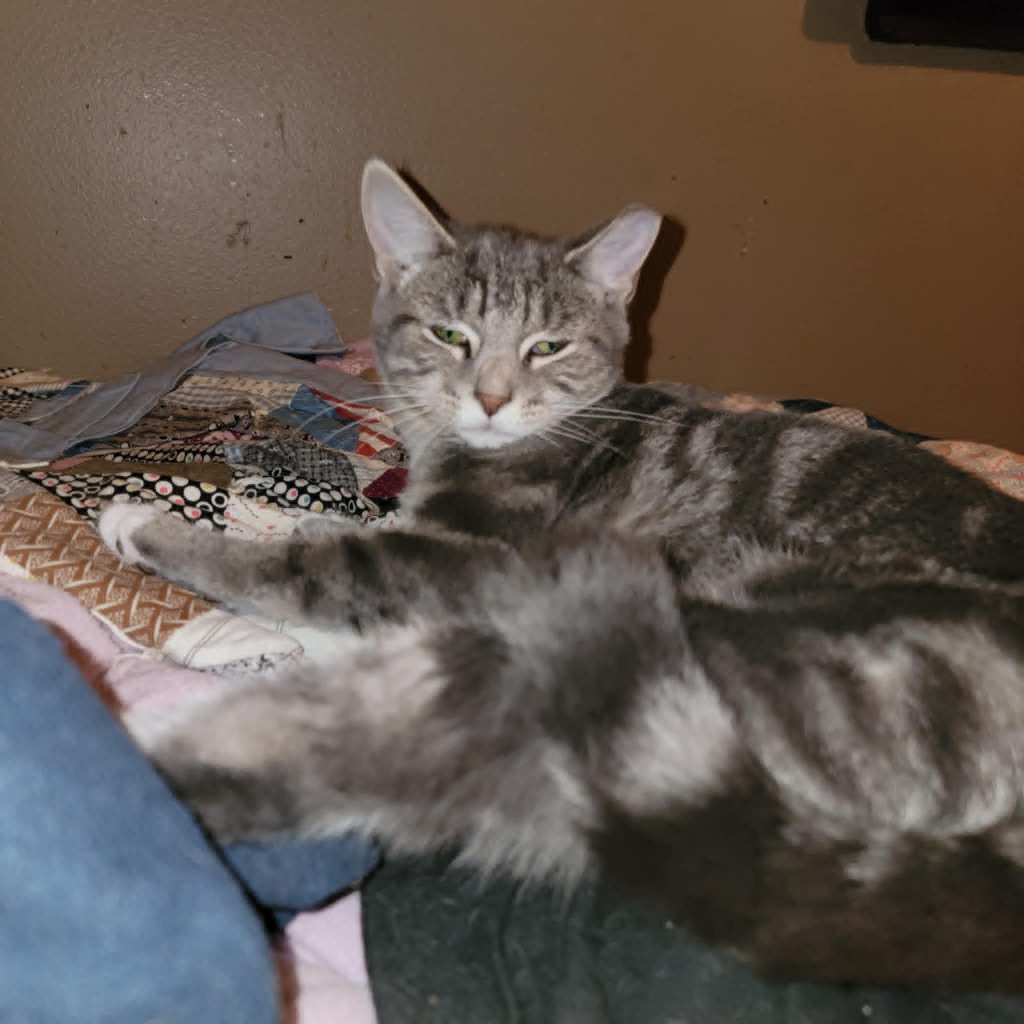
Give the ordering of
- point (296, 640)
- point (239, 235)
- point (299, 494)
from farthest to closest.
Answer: point (239, 235)
point (299, 494)
point (296, 640)

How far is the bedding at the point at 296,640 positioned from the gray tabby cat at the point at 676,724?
0.06m

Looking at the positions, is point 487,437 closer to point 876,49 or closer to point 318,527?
point 318,527

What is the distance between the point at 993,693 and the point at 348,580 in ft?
2.96

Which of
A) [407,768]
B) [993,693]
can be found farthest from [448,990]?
[993,693]

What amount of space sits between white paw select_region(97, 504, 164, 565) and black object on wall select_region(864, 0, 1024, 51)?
126 inches

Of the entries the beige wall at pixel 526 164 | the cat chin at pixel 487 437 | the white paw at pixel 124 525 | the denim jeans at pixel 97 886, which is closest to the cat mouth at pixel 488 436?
the cat chin at pixel 487 437

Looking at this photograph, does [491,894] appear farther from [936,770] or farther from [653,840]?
[936,770]

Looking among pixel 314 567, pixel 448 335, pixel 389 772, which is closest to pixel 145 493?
pixel 314 567

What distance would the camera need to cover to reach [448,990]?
82 centimetres

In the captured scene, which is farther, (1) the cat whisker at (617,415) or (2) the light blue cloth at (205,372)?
(2) the light blue cloth at (205,372)

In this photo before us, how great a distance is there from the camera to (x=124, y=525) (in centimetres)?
135

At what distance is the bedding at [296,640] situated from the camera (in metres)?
0.81

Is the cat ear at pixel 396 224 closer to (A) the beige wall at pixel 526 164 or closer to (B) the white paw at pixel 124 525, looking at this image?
(B) the white paw at pixel 124 525

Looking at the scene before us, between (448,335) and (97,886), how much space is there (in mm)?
1297
